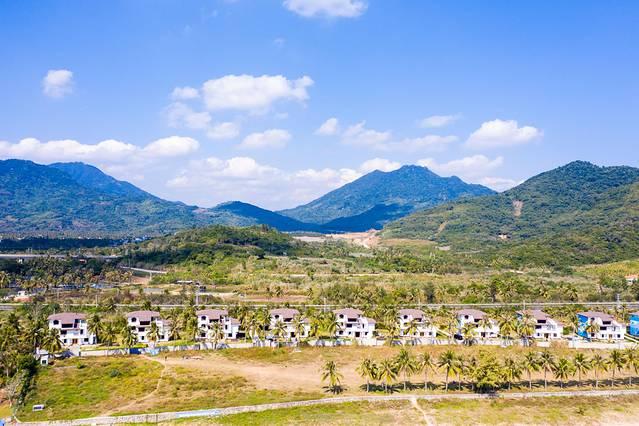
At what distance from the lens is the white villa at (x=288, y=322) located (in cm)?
9250

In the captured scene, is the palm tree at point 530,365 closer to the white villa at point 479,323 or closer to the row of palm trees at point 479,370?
the row of palm trees at point 479,370

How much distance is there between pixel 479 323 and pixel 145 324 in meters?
65.7

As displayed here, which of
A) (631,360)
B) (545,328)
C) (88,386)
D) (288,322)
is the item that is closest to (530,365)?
(631,360)

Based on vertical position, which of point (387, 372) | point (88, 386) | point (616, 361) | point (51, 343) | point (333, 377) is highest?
point (616, 361)

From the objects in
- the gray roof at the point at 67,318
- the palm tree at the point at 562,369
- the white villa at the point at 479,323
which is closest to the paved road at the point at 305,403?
the palm tree at the point at 562,369

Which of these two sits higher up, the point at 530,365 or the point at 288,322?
the point at 288,322

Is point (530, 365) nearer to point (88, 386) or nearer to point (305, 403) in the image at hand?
point (305, 403)

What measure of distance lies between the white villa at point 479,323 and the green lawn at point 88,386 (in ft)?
194

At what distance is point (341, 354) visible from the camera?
83875 millimetres

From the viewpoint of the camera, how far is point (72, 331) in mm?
90812

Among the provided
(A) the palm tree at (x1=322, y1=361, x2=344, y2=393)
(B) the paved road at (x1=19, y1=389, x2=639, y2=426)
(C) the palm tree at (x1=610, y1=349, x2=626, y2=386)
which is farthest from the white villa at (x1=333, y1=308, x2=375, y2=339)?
(C) the palm tree at (x1=610, y1=349, x2=626, y2=386)

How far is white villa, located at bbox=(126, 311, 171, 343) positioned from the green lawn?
1385cm

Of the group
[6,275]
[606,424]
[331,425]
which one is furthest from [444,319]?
[6,275]

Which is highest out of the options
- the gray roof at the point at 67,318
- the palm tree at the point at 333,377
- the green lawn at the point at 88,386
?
the gray roof at the point at 67,318
